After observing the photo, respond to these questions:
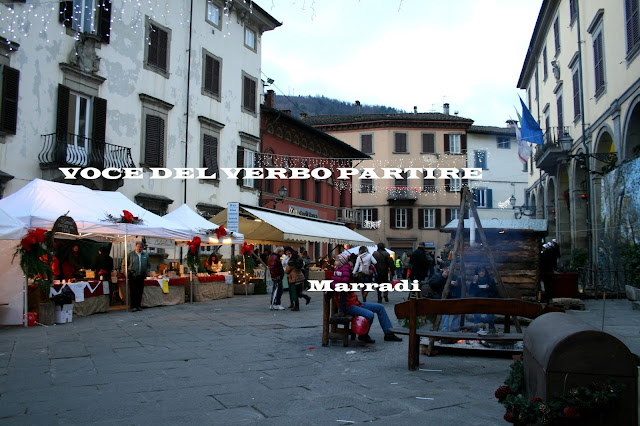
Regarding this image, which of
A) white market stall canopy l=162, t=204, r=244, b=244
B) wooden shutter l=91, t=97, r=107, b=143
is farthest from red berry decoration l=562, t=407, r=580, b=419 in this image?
wooden shutter l=91, t=97, r=107, b=143

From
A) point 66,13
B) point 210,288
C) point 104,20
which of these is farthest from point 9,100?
point 210,288

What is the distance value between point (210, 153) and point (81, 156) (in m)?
6.74

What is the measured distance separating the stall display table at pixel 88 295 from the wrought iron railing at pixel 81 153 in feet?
15.5

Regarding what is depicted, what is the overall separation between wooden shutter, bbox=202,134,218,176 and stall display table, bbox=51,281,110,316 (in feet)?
32.9

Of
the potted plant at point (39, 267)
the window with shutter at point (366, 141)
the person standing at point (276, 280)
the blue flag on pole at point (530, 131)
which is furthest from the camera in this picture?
the window with shutter at point (366, 141)

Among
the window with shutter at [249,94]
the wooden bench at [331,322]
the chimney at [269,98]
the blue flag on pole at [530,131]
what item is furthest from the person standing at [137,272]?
the chimney at [269,98]

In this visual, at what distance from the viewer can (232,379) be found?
221 inches

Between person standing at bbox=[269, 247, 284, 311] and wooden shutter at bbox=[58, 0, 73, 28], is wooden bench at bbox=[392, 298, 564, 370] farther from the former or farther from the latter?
wooden shutter at bbox=[58, 0, 73, 28]

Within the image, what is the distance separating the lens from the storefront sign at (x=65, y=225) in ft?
34.3

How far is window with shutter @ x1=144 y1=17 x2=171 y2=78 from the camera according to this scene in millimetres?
19203

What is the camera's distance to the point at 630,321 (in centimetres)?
999

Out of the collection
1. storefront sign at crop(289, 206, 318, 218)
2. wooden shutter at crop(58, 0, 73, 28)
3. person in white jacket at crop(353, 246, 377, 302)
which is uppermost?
wooden shutter at crop(58, 0, 73, 28)

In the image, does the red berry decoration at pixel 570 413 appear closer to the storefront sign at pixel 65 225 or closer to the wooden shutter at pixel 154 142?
the storefront sign at pixel 65 225

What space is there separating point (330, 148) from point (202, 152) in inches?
494
